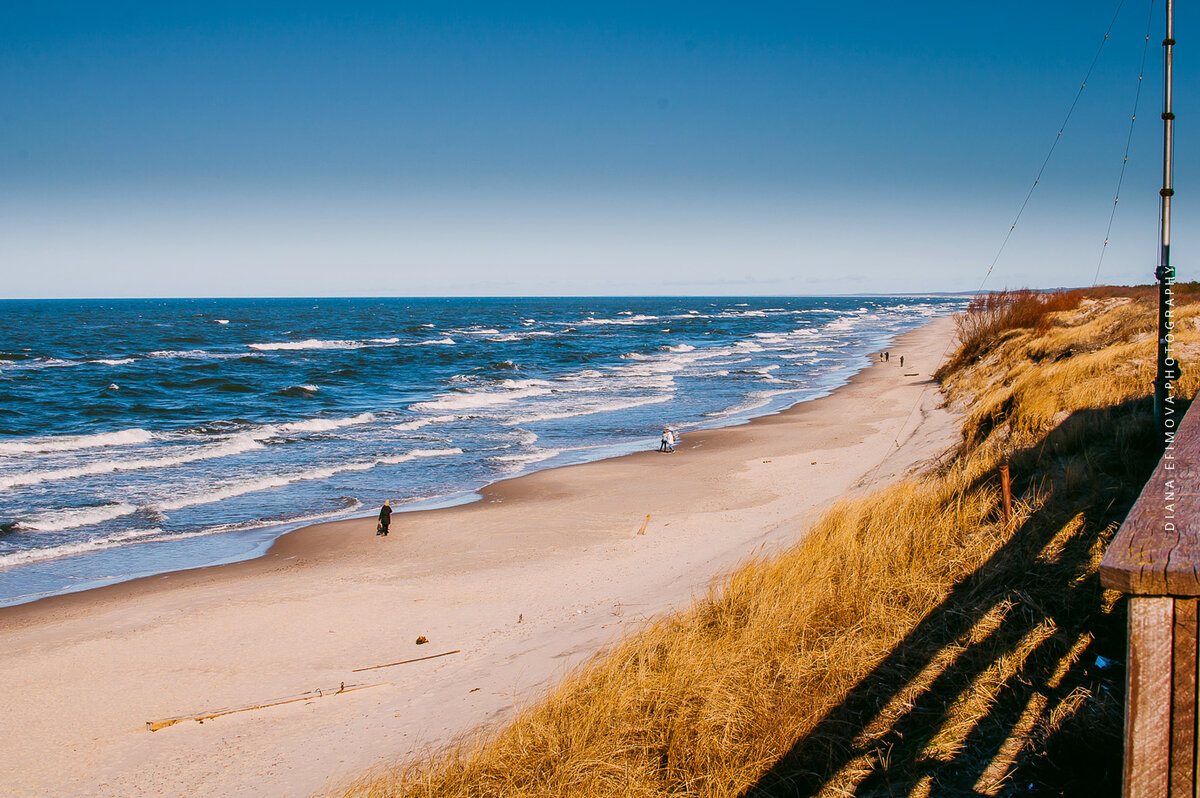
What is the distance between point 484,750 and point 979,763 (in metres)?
2.84

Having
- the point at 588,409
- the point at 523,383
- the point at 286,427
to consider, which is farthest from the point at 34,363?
the point at 588,409

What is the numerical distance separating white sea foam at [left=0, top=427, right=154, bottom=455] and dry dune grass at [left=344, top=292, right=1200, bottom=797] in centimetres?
2322

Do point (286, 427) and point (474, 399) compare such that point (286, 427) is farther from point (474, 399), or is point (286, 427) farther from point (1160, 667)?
point (1160, 667)

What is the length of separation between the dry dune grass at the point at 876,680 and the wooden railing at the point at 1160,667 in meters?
2.03

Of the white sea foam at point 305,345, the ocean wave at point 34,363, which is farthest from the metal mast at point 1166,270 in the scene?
the white sea foam at point 305,345

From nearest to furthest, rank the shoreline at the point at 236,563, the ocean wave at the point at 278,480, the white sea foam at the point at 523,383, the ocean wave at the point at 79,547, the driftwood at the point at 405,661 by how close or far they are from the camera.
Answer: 1. the driftwood at the point at 405,661
2. the shoreline at the point at 236,563
3. the ocean wave at the point at 79,547
4. the ocean wave at the point at 278,480
5. the white sea foam at the point at 523,383

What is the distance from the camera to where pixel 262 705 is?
7.61 m

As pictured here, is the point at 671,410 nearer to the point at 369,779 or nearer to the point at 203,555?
the point at 203,555

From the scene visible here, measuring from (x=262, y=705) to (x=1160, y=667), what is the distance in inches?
304

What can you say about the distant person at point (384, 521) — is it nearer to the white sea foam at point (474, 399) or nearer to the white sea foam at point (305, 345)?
the white sea foam at point (474, 399)

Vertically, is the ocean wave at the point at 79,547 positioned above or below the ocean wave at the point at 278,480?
below

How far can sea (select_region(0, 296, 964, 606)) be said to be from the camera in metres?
14.9

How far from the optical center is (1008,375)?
20.5 m

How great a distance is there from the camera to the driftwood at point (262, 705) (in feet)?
24.1
